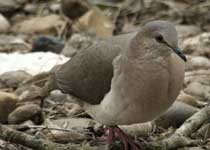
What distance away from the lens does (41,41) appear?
7.27 meters

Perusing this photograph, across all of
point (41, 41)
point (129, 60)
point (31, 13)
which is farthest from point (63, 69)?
point (31, 13)

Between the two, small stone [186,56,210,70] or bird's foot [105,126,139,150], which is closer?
bird's foot [105,126,139,150]

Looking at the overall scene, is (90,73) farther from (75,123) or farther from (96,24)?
(96,24)

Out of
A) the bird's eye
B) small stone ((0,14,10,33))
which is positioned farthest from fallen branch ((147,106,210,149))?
small stone ((0,14,10,33))

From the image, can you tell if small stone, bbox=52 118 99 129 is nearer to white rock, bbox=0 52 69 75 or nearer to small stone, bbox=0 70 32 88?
small stone, bbox=0 70 32 88

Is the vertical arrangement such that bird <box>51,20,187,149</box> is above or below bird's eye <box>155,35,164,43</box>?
below

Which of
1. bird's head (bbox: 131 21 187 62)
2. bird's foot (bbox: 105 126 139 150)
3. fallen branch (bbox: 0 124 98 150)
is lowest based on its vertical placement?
bird's foot (bbox: 105 126 139 150)

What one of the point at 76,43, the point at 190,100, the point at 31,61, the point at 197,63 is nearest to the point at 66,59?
the point at 31,61

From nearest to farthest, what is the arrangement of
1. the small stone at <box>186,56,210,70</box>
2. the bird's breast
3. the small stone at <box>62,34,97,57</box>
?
the bird's breast
the small stone at <box>186,56,210,70</box>
the small stone at <box>62,34,97,57</box>

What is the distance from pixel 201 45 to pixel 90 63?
8.65 feet

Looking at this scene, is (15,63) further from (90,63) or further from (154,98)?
(154,98)

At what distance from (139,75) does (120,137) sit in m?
0.72

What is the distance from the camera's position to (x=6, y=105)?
18.4ft

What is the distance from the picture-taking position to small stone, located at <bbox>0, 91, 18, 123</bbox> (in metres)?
5.56
